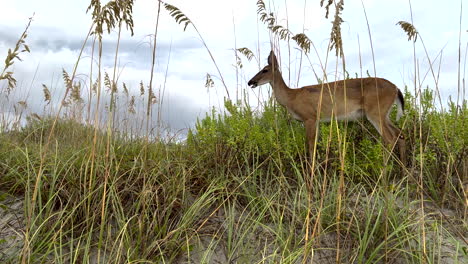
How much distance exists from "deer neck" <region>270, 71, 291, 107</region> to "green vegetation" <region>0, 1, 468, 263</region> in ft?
1.92

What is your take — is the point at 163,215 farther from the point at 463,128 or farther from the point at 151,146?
the point at 463,128

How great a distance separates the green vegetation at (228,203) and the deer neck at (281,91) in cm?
58

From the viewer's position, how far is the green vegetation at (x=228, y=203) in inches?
117

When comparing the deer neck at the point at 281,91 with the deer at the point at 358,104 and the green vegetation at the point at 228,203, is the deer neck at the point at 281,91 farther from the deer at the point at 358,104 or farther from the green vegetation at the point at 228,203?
Answer: the green vegetation at the point at 228,203

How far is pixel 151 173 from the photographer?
148 inches

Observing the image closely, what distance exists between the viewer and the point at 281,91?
240 inches

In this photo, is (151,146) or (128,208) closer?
(128,208)

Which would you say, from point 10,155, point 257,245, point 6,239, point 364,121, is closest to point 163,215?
point 257,245

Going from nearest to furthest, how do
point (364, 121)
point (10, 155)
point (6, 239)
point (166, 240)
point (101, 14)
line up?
point (101, 14), point (166, 240), point (6, 239), point (10, 155), point (364, 121)

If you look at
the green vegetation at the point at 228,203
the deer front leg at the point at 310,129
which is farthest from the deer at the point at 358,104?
the green vegetation at the point at 228,203

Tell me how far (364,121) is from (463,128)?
1.34 m

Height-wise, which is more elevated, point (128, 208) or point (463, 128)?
point (463, 128)

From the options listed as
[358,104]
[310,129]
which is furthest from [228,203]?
[358,104]

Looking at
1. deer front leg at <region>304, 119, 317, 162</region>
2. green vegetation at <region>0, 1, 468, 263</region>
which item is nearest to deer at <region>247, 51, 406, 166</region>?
deer front leg at <region>304, 119, 317, 162</region>
